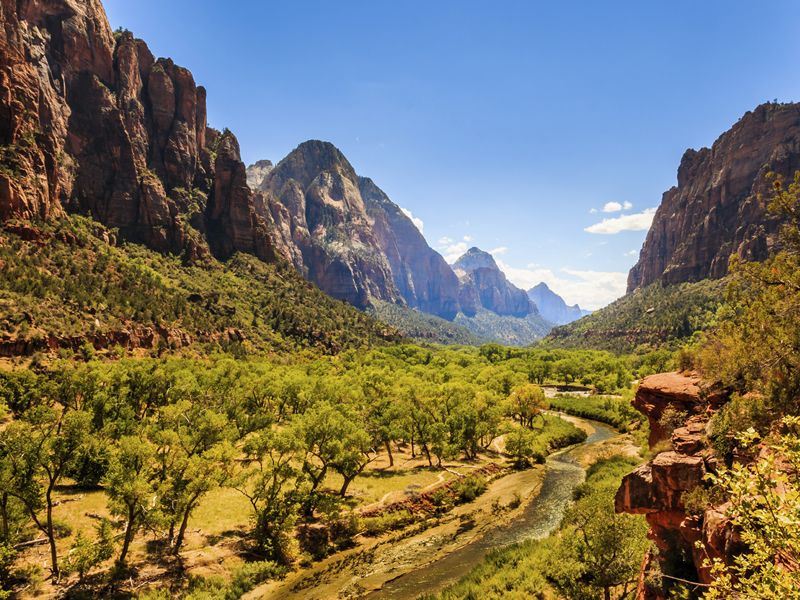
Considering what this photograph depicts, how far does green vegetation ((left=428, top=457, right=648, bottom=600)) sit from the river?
6.44ft

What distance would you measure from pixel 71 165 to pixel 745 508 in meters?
173

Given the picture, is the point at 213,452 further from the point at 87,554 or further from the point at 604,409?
the point at 604,409

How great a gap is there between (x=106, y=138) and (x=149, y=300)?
86.1 meters

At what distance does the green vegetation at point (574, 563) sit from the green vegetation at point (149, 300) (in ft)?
249

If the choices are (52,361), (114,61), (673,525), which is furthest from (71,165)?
(673,525)

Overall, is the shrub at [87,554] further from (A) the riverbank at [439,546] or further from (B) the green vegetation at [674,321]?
(B) the green vegetation at [674,321]

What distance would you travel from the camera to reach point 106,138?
14238 centimetres

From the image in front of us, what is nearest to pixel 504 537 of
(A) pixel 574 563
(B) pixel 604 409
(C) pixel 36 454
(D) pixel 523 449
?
(A) pixel 574 563

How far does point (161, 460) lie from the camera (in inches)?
1151

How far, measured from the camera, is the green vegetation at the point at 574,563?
2164cm

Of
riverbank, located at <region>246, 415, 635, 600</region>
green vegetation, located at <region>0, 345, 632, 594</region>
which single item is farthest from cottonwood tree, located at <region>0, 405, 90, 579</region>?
riverbank, located at <region>246, 415, 635, 600</region>

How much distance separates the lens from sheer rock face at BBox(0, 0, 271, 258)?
9900cm

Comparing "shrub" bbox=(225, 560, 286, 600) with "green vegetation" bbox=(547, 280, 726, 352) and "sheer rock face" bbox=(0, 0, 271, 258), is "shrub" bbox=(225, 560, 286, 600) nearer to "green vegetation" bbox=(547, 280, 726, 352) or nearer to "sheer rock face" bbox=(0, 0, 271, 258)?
"sheer rock face" bbox=(0, 0, 271, 258)

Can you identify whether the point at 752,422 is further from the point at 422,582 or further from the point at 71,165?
the point at 71,165
